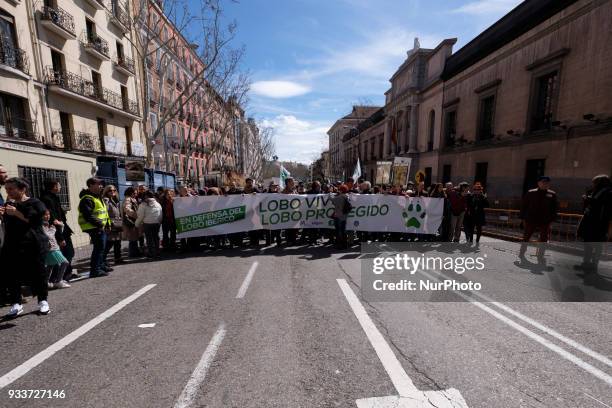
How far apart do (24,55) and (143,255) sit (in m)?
13.9

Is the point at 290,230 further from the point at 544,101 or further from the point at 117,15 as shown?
the point at 117,15

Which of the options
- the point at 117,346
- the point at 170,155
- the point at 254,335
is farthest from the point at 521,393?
the point at 170,155

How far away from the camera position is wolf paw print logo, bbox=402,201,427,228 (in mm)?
8078

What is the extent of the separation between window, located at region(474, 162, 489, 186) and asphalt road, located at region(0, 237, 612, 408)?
1335 cm

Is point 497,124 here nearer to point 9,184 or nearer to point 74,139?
point 9,184

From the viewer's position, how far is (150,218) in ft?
21.6

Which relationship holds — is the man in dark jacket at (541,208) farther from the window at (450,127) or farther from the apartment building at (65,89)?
the window at (450,127)

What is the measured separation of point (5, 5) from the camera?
1178cm

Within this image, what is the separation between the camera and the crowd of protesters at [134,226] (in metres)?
3.71

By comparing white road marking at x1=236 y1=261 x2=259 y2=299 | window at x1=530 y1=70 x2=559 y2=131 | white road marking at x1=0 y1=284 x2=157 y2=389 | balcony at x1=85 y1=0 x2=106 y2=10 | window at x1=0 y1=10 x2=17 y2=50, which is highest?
balcony at x1=85 y1=0 x2=106 y2=10

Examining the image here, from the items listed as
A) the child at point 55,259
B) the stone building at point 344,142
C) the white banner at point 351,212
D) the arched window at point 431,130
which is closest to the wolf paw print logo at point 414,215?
the white banner at point 351,212

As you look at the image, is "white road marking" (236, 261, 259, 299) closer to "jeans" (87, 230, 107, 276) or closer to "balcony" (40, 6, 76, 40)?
"jeans" (87, 230, 107, 276)

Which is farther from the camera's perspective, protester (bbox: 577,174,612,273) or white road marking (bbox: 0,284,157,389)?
protester (bbox: 577,174,612,273)

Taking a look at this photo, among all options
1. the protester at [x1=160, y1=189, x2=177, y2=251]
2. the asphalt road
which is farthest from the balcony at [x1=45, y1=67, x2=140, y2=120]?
the asphalt road
